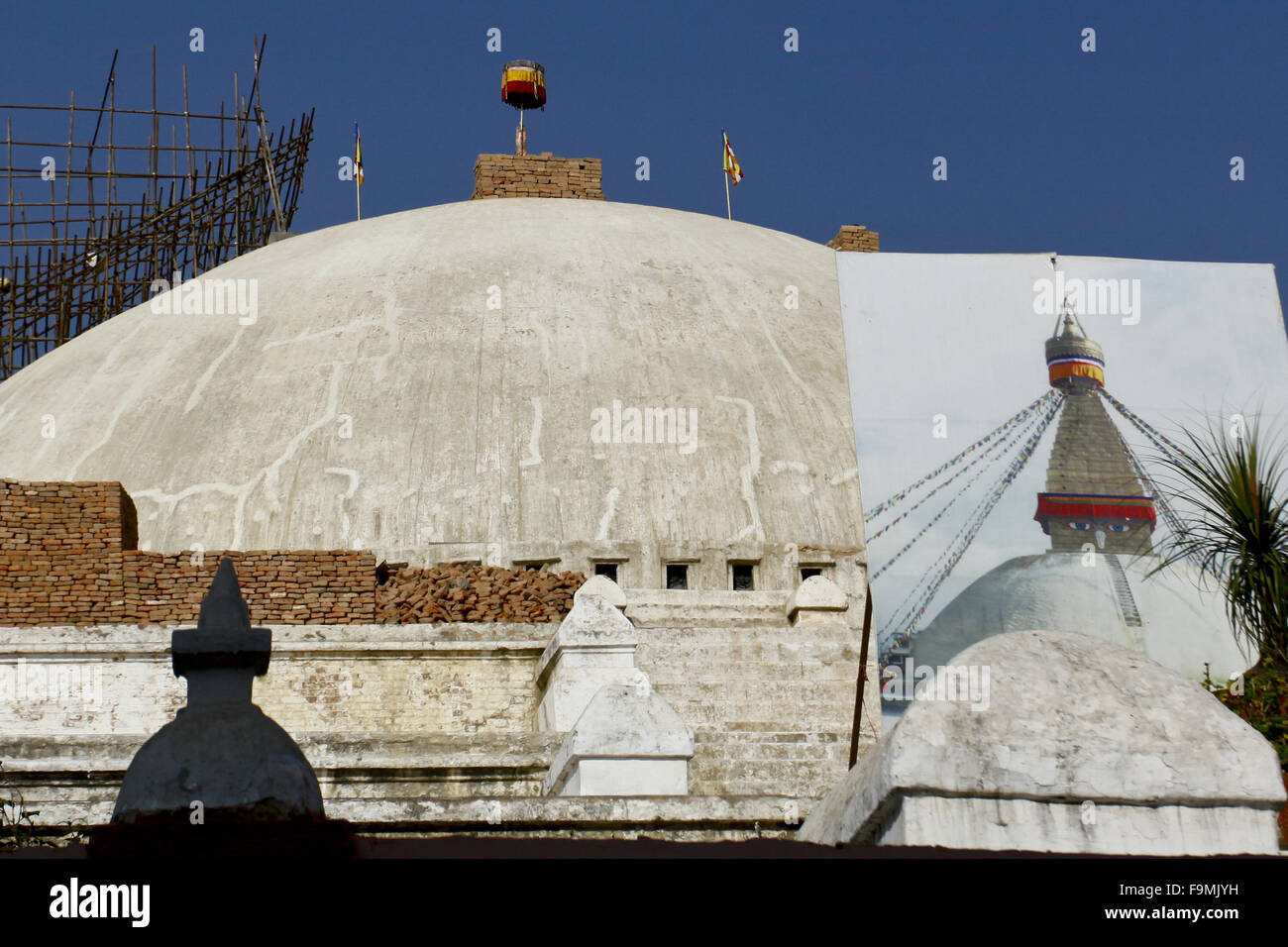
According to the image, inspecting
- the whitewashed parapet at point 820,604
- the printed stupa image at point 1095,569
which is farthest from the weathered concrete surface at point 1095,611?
the whitewashed parapet at point 820,604

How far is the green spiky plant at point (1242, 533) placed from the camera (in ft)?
23.9

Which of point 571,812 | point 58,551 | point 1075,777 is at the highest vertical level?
point 58,551

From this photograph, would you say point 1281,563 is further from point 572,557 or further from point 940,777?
point 572,557

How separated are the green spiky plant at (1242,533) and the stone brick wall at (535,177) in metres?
16.7

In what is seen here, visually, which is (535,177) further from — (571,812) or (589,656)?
(571,812)

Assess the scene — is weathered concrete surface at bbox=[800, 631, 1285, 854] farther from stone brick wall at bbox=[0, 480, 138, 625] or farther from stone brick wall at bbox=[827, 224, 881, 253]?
stone brick wall at bbox=[827, 224, 881, 253]

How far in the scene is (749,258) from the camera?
2092cm

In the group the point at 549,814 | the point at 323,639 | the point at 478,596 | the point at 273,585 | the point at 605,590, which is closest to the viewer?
the point at 549,814

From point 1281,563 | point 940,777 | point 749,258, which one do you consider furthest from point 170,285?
point 940,777

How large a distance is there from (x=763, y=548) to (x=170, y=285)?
1153 cm


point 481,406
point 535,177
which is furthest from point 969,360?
point 535,177

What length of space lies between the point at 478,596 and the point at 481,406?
3843 mm

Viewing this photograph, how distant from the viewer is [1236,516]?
744 centimetres
